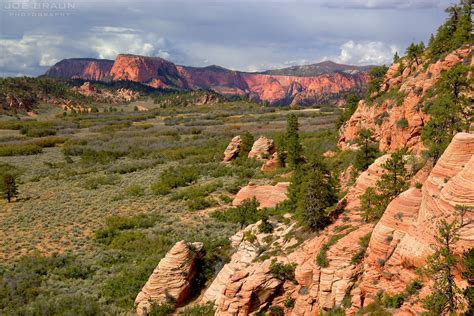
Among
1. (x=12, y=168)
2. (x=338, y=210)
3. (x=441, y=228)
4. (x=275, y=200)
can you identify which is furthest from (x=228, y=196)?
(x=12, y=168)

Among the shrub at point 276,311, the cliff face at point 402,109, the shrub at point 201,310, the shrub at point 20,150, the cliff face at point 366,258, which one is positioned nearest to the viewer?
the cliff face at point 366,258

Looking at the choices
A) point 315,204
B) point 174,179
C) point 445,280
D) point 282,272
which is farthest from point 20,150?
point 445,280

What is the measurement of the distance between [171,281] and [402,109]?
1071 inches

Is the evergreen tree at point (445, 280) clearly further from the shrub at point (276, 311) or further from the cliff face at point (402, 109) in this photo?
the cliff face at point (402, 109)

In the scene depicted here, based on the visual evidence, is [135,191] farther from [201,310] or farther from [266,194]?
[201,310]

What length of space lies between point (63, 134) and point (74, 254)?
278 ft

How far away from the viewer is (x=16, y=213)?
129ft

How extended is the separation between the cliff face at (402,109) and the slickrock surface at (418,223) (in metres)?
12.5

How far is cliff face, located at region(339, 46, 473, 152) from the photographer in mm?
32281

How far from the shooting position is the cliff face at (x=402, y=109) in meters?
32.3

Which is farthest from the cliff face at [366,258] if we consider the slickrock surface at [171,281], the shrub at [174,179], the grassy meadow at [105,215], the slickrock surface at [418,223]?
the shrub at [174,179]

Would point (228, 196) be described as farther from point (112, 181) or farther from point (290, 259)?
point (290, 259)

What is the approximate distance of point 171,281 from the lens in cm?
2159

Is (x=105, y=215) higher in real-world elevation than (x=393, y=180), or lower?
lower
